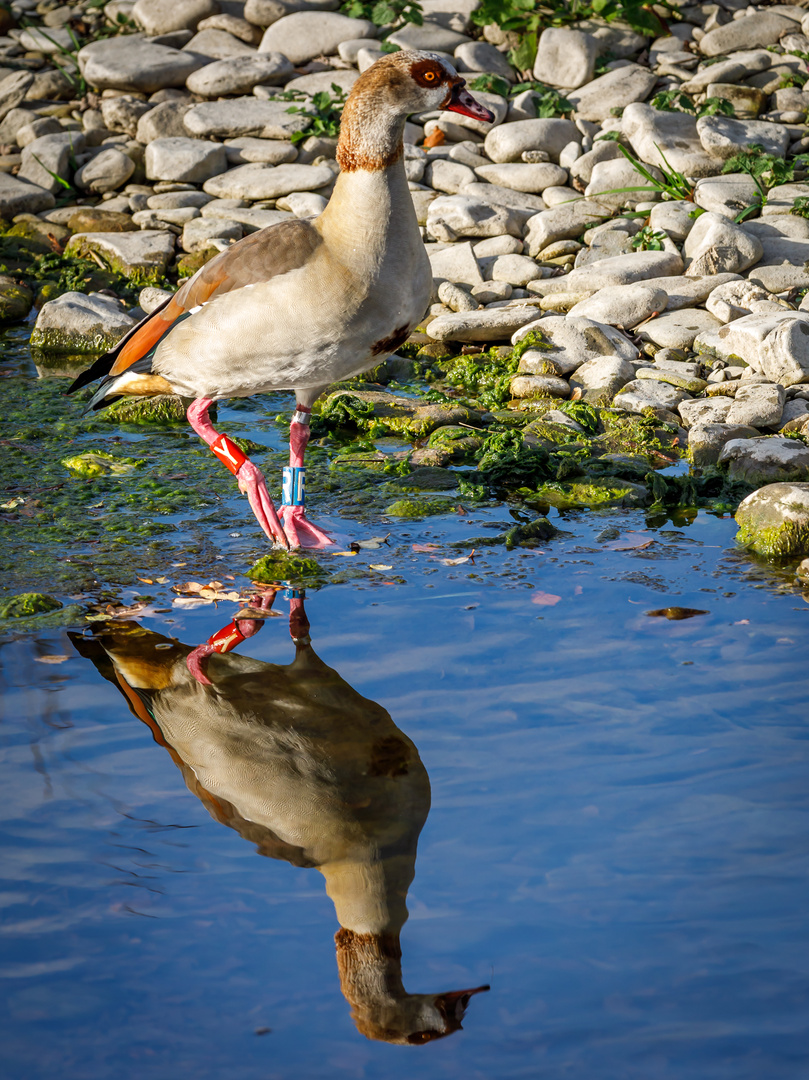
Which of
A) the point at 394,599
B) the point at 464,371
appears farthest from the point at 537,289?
the point at 394,599

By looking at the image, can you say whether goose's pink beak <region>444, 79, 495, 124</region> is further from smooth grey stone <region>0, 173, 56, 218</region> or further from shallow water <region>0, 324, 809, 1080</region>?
smooth grey stone <region>0, 173, 56, 218</region>

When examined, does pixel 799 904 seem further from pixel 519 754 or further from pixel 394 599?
pixel 394 599

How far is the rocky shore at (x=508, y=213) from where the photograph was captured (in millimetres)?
6297

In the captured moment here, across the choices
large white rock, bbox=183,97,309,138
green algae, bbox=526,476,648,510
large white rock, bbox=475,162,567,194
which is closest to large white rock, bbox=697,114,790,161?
large white rock, bbox=475,162,567,194

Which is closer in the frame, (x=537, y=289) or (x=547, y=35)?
(x=537, y=289)

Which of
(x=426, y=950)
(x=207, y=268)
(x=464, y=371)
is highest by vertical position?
(x=207, y=268)

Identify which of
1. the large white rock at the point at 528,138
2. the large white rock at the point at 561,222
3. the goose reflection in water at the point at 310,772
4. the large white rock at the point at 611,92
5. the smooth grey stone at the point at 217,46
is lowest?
the goose reflection in water at the point at 310,772

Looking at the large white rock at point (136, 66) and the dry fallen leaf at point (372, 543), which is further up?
the large white rock at point (136, 66)

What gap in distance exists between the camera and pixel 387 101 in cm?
452

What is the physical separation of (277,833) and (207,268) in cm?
278

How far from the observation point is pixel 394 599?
475 centimetres

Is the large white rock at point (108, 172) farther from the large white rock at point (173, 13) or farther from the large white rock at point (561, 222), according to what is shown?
the large white rock at point (561, 222)

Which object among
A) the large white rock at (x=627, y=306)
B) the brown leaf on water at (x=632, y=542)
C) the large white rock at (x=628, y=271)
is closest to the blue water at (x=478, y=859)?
the brown leaf on water at (x=632, y=542)

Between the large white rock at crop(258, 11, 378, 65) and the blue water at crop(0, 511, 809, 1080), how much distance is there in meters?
8.47
